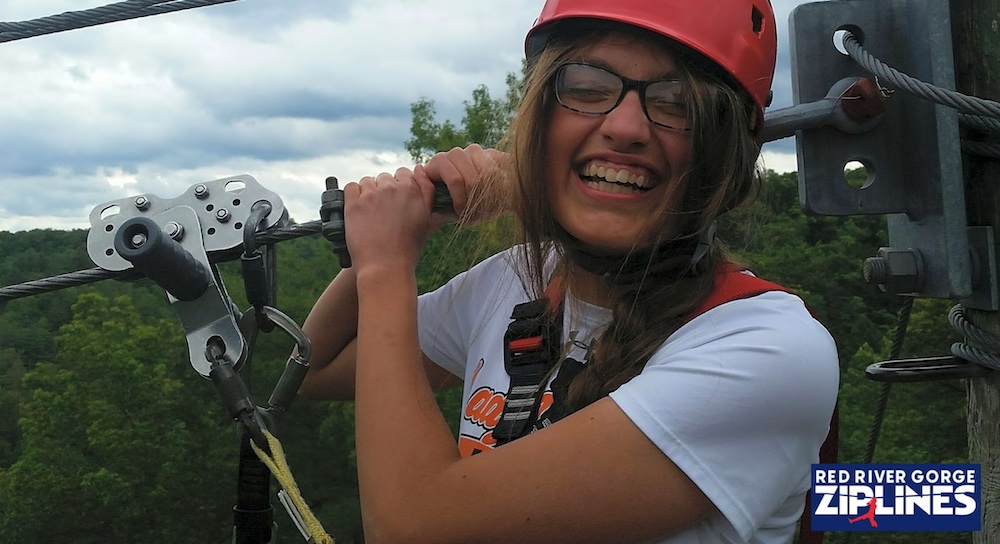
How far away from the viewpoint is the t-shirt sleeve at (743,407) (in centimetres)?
140

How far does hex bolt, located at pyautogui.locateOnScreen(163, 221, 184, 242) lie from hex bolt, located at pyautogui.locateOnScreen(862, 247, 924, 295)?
143 centimetres

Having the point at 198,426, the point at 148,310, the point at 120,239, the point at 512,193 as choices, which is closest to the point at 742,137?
the point at 512,193

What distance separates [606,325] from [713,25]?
1.88 feet

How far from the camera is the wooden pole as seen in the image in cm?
193

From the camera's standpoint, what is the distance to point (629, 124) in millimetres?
1638

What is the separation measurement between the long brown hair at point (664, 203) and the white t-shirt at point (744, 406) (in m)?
0.07

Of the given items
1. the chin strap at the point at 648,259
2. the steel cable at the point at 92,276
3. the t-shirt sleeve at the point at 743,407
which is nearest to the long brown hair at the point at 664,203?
the chin strap at the point at 648,259

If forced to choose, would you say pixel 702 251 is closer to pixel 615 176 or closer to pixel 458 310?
pixel 615 176

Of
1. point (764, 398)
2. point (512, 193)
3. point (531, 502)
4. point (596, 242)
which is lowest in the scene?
point (531, 502)

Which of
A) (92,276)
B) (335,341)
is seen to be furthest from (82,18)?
(335,341)

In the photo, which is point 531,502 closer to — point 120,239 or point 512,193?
point 512,193

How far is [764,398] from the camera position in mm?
1413

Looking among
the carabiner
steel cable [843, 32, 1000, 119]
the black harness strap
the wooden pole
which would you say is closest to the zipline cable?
the carabiner

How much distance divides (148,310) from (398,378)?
35182 millimetres
